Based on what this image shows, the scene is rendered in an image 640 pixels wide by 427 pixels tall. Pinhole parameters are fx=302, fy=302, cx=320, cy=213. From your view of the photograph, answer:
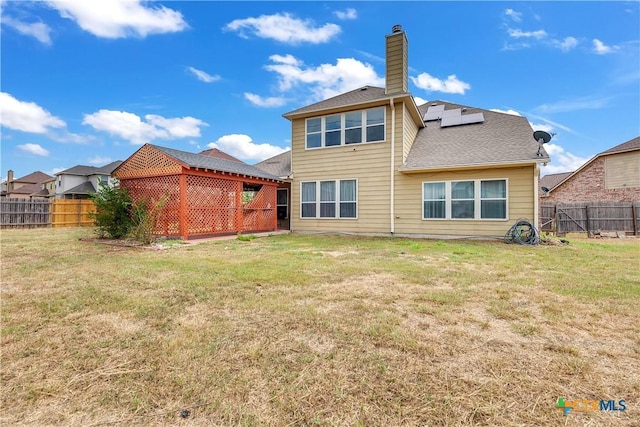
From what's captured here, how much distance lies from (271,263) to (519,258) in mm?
5168

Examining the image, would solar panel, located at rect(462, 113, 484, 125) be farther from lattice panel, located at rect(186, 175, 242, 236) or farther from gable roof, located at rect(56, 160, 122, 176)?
gable roof, located at rect(56, 160, 122, 176)

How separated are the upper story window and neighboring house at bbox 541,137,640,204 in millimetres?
12520

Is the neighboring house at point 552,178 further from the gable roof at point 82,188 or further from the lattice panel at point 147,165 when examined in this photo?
the gable roof at point 82,188

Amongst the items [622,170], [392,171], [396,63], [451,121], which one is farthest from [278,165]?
[622,170]

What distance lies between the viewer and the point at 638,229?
43.3 feet

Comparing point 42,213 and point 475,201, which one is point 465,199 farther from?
point 42,213

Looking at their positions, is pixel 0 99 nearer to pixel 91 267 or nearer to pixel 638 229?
pixel 91 267

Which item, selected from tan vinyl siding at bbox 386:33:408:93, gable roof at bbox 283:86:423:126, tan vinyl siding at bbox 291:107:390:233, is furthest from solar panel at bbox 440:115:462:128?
tan vinyl siding at bbox 291:107:390:233

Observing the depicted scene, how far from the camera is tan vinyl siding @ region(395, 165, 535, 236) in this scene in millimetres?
9109

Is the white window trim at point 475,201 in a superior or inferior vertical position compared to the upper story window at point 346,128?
inferior

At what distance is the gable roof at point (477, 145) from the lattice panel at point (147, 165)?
24.2ft

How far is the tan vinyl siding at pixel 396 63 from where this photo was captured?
10.4m

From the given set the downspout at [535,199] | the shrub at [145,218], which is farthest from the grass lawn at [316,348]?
the downspout at [535,199]

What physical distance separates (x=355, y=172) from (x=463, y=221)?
13.3 feet
